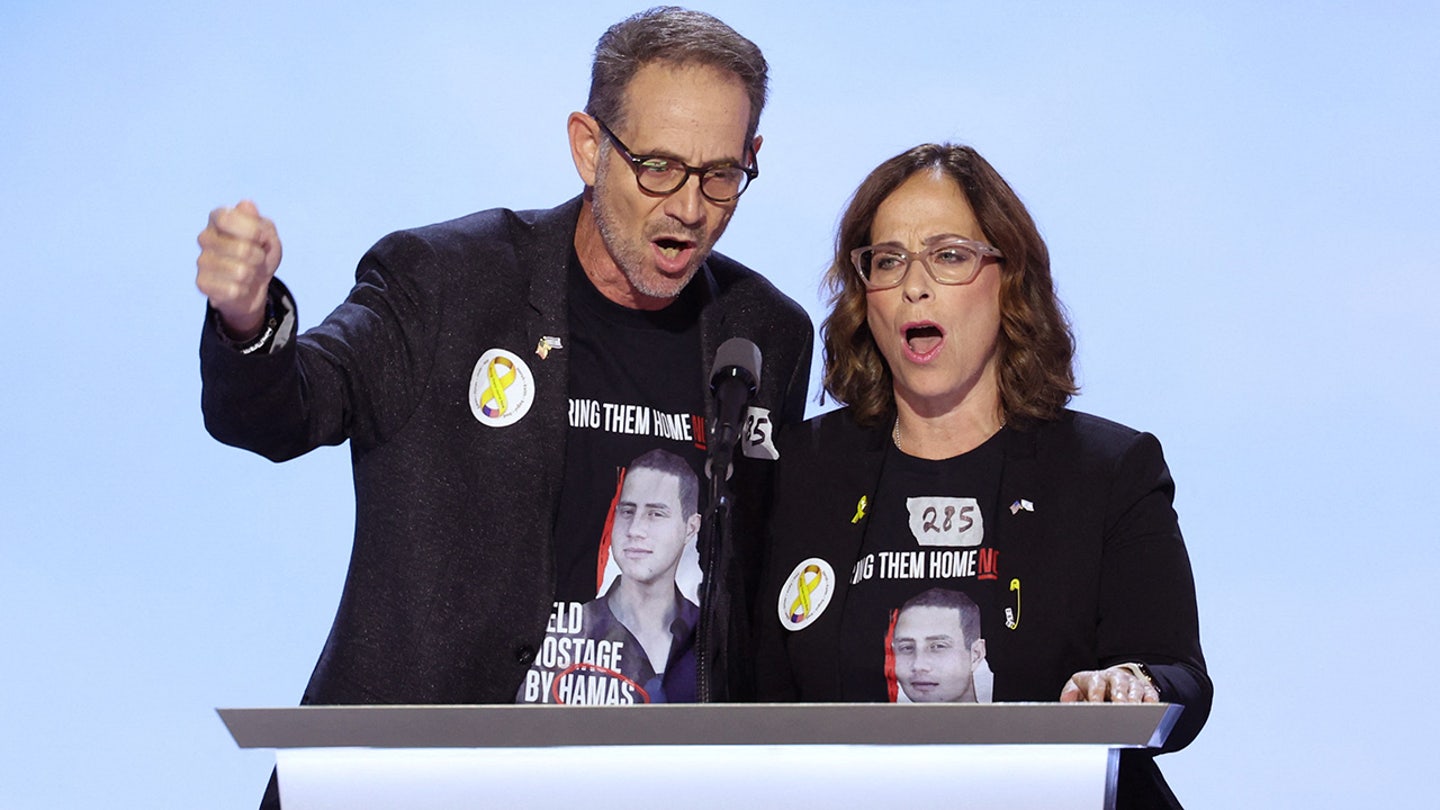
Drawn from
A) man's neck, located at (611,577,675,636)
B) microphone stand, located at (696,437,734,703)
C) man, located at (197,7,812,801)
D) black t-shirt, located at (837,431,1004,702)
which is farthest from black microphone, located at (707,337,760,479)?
black t-shirt, located at (837,431,1004,702)

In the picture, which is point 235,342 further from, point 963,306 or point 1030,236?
point 1030,236

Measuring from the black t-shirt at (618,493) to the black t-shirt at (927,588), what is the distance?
1.04 feet

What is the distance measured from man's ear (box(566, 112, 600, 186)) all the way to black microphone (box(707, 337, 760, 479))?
0.53 meters

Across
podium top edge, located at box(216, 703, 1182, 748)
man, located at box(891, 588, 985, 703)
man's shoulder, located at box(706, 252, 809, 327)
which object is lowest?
podium top edge, located at box(216, 703, 1182, 748)

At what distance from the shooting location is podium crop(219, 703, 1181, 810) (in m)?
1.39

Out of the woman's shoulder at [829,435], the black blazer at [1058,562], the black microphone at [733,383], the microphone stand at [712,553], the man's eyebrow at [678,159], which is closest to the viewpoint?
the microphone stand at [712,553]

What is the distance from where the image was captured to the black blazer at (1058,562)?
2.32 metres

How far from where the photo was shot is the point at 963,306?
267 centimetres

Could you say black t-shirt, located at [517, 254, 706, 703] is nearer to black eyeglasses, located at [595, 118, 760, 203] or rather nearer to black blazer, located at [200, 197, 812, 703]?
black blazer, located at [200, 197, 812, 703]

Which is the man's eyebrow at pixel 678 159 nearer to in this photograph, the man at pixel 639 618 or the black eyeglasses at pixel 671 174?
the black eyeglasses at pixel 671 174

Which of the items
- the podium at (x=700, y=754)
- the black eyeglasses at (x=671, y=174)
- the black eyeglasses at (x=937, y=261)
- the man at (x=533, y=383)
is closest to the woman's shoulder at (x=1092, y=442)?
the black eyeglasses at (x=937, y=261)

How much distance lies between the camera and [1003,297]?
276cm

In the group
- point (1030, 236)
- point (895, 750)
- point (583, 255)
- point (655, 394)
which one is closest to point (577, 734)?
point (895, 750)

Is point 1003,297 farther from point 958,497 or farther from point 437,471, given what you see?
point 437,471
